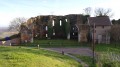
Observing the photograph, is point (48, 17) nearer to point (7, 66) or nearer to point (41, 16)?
point (41, 16)

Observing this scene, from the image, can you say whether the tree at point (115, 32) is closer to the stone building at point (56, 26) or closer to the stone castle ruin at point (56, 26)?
the stone building at point (56, 26)

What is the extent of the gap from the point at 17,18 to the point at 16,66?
5376cm

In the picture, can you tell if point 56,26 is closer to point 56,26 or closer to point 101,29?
point 56,26

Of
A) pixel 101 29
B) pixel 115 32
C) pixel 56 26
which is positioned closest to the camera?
pixel 115 32

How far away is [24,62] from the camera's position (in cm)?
2322

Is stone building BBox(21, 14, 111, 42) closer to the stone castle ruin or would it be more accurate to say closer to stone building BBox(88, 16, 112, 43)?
the stone castle ruin

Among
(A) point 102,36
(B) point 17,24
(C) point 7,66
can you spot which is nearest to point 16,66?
(C) point 7,66

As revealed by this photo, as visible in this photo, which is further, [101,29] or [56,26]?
[56,26]

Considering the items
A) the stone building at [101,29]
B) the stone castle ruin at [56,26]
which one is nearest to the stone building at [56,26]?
the stone castle ruin at [56,26]

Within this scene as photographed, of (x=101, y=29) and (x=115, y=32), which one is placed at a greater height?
(x=101, y=29)

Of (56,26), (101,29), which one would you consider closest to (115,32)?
(101,29)

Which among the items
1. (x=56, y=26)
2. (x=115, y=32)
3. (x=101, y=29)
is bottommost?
(x=115, y=32)

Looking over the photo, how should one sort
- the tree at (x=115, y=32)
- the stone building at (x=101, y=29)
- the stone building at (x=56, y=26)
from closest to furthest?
1. the tree at (x=115, y=32)
2. the stone building at (x=101, y=29)
3. the stone building at (x=56, y=26)

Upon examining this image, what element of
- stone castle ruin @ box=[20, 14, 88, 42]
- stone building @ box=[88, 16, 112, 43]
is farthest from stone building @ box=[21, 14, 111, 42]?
stone building @ box=[88, 16, 112, 43]
